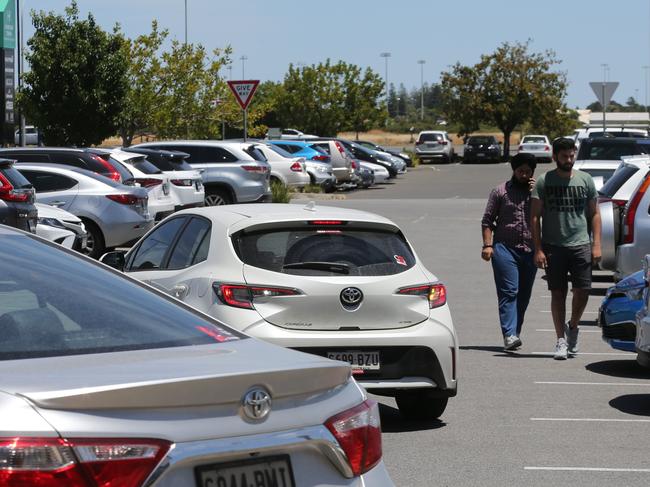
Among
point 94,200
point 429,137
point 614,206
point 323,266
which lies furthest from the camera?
point 429,137

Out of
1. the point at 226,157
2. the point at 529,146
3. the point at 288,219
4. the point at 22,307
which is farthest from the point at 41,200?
the point at 529,146

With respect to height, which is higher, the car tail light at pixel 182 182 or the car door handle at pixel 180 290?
the car tail light at pixel 182 182

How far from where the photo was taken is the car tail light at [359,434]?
151 inches

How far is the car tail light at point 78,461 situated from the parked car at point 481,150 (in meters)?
66.8

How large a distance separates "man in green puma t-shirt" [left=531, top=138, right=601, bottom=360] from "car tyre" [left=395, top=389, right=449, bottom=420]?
2.98 metres

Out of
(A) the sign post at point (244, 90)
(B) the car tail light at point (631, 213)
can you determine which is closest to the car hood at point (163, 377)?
(B) the car tail light at point (631, 213)

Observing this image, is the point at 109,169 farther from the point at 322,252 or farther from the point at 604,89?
the point at 604,89

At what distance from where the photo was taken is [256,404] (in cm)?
356

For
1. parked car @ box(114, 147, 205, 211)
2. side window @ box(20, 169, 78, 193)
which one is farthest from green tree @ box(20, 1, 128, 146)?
side window @ box(20, 169, 78, 193)

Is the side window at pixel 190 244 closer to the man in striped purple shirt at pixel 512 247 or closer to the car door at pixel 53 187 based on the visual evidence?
the man in striped purple shirt at pixel 512 247

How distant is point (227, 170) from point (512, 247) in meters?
17.1

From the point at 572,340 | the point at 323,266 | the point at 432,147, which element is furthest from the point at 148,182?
the point at 432,147

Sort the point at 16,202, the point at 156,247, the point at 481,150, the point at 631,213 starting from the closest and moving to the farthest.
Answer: the point at 156,247 < the point at 631,213 < the point at 16,202 < the point at 481,150

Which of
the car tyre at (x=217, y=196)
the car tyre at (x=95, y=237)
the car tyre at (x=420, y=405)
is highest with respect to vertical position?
the car tyre at (x=217, y=196)
